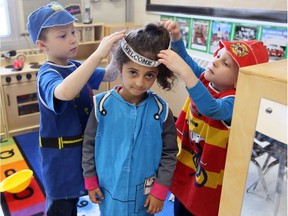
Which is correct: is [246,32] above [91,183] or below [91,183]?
above

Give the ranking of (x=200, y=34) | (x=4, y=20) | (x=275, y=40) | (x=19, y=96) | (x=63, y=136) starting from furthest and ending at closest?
1. (x=4, y=20)
2. (x=19, y=96)
3. (x=200, y=34)
4. (x=275, y=40)
5. (x=63, y=136)

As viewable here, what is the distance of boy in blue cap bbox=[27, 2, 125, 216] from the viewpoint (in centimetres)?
100

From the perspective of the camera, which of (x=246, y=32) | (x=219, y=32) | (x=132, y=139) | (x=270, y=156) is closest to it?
(x=270, y=156)

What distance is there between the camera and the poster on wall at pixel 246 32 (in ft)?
6.87

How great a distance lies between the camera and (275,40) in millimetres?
1952

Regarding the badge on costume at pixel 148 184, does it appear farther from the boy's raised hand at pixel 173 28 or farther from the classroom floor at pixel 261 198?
the boy's raised hand at pixel 173 28

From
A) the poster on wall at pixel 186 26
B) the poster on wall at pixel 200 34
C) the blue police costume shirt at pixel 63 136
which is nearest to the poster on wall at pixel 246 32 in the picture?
the poster on wall at pixel 200 34

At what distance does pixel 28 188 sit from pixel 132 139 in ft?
4.78

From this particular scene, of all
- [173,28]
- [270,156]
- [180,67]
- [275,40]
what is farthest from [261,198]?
[275,40]

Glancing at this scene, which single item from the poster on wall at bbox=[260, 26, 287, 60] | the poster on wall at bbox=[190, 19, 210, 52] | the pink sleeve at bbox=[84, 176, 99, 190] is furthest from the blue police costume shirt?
the poster on wall at bbox=[190, 19, 210, 52]

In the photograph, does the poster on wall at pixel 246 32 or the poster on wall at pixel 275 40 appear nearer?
the poster on wall at pixel 275 40

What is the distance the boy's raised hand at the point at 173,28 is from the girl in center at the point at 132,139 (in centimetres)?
7

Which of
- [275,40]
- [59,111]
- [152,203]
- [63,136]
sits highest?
[275,40]

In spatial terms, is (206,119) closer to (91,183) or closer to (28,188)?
(91,183)
